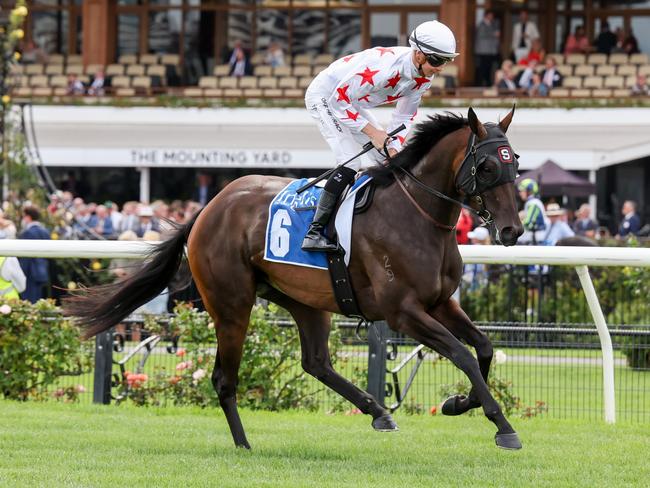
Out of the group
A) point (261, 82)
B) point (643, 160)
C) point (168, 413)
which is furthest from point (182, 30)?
point (168, 413)

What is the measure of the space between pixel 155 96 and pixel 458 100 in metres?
5.86

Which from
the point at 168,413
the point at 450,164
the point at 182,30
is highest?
the point at 182,30

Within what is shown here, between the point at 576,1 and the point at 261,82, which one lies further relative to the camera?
the point at 576,1

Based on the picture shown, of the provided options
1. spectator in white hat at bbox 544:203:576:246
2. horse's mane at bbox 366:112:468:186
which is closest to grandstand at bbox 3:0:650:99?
spectator in white hat at bbox 544:203:576:246

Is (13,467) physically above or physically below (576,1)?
below

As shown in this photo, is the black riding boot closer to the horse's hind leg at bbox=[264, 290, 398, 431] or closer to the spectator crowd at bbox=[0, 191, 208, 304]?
the horse's hind leg at bbox=[264, 290, 398, 431]

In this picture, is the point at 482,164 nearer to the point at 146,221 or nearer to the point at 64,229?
the point at 64,229

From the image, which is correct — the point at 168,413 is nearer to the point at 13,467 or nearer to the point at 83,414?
the point at 83,414

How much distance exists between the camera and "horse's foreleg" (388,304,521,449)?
532 cm

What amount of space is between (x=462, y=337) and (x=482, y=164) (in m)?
0.83

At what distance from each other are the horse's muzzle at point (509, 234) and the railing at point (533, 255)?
4.84 feet

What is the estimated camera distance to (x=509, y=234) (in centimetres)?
541

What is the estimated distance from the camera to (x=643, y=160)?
2430 centimetres

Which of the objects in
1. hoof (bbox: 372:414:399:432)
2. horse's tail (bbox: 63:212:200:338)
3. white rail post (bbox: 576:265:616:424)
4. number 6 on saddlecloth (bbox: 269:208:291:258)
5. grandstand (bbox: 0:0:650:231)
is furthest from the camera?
grandstand (bbox: 0:0:650:231)
